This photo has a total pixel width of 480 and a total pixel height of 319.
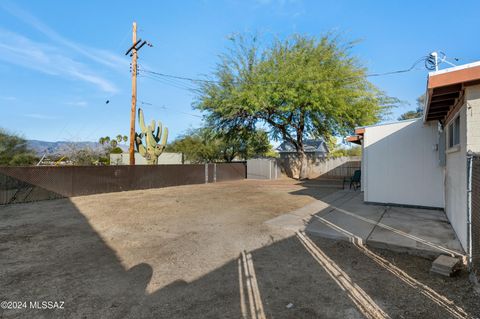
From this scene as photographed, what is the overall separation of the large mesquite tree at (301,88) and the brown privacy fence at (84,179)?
462 centimetres

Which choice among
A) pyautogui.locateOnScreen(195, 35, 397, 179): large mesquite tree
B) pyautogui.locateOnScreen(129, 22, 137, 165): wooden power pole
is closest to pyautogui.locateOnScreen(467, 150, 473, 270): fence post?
pyautogui.locateOnScreen(195, 35, 397, 179): large mesquite tree

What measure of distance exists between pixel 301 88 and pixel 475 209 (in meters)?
11.7

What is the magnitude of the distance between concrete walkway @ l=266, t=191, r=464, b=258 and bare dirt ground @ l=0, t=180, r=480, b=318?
1.13 feet

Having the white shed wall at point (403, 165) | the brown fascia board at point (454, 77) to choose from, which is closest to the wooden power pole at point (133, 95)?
the white shed wall at point (403, 165)

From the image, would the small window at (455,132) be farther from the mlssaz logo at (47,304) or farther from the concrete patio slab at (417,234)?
the mlssaz logo at (47,304)

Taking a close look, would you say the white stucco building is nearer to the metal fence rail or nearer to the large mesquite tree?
the large mesquite tree

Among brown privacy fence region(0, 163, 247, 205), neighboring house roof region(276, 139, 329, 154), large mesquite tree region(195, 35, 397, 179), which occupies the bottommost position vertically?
brown privacy fence region(0, 163, 247, 205)

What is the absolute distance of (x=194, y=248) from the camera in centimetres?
455

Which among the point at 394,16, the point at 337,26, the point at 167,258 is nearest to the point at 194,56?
the point at 337,26

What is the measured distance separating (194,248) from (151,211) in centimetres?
404

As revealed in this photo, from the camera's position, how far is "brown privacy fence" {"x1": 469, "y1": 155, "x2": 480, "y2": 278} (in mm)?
3225

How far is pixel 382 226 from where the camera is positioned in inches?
218

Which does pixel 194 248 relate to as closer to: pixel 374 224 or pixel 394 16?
pixel 374 224

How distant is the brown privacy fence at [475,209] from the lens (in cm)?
322
